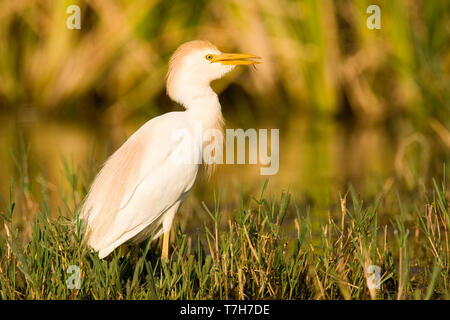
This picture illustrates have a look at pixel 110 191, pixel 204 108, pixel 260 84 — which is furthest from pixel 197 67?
pixel 260 84

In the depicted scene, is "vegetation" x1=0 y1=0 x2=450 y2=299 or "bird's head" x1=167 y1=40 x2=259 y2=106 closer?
"bird's head" x1=167 y1=40 x2=259 y2=106

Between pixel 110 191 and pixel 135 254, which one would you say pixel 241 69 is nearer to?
pixel 135 254

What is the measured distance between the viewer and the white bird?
4.05 metres

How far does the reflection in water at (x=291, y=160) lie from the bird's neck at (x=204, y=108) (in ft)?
2.78

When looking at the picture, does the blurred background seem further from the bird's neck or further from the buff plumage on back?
the buff plumage on back

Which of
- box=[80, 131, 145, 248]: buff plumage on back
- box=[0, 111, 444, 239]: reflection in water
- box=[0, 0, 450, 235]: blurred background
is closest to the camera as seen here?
box=[80, 131, 145, 248]: buff plumage on back

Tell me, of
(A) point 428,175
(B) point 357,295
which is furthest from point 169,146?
(A) point 428,175

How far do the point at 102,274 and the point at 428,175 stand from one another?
4.16m

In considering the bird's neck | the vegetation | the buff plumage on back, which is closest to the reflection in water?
the vegetation

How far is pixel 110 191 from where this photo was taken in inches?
163

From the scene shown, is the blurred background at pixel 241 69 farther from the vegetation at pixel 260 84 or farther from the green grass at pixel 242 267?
the green grass at pixel 242 267

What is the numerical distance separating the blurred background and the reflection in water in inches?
1.7

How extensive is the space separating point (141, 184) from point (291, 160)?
451 centimetres

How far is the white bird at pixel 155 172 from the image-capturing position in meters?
4.05
